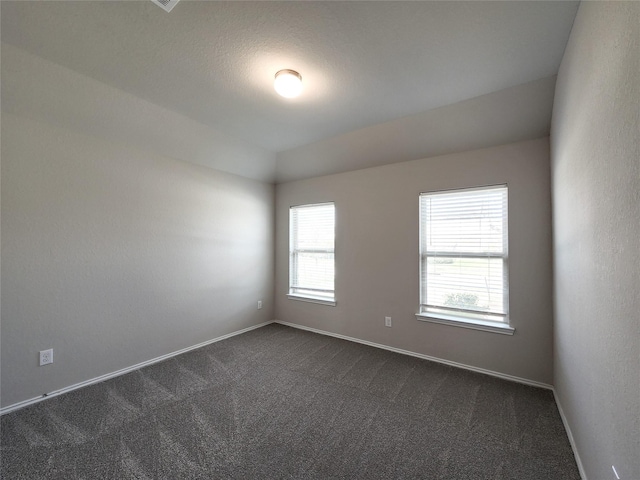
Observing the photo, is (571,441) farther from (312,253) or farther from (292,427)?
(312,253)

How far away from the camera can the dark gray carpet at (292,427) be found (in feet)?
5.08

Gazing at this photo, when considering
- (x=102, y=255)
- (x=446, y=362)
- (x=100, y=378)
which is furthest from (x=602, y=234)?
(x=100, y=378)

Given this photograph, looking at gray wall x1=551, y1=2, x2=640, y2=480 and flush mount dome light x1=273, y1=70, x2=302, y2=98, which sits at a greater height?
flush mount dome light x1=273, y1=70, x2=302, y2=98

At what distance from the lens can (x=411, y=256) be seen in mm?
3166

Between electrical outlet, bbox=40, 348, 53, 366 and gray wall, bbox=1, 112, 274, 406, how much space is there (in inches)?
1.8

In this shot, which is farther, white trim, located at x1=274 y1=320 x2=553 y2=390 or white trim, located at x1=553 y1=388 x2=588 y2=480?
white trim, located at x1=274 y1=320 x2=553 y2=390

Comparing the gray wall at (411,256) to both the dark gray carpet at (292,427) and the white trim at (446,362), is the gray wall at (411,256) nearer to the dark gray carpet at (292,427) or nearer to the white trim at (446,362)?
the white trim at (446,362)

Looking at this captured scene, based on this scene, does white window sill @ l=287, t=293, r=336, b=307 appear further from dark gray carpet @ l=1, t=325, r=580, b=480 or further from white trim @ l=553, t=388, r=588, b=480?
white trim @ l=553, t=388, r=588, b=480

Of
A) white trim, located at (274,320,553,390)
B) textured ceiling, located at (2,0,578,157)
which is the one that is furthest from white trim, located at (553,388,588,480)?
textured ceiling, located at (2,0,578,157)

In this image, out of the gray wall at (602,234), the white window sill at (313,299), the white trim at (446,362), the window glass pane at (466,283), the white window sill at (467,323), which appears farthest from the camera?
the white window sill at (313,299)

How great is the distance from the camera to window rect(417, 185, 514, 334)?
2.71m

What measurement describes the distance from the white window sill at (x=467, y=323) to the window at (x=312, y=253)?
1.32 metres

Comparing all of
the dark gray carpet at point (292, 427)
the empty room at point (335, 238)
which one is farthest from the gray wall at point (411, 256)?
the dark gray carpet at point (292, 427)

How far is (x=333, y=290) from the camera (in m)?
3.85
